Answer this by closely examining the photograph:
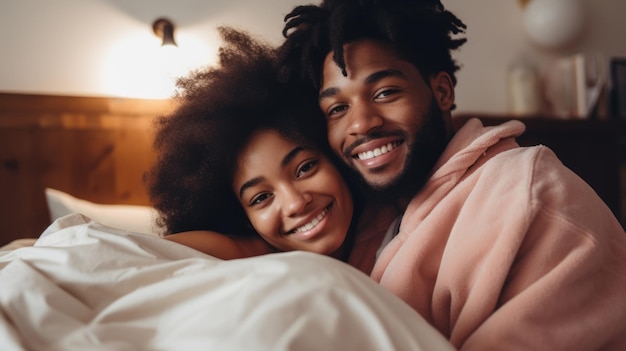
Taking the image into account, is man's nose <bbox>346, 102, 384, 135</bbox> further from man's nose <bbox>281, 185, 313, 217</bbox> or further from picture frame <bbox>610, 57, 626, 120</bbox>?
picture frame <bbox>610, 57, 626, 120</bbox>

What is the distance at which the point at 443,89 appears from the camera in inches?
46.4

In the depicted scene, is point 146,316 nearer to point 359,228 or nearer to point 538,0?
point 359,228

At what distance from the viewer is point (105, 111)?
78.0 inches

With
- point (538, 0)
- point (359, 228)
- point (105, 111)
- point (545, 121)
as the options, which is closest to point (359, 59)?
point (359, 228)

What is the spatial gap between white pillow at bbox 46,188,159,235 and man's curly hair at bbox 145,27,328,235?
38 cm

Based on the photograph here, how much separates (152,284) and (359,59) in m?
0.62

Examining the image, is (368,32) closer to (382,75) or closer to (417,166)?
(382,75)

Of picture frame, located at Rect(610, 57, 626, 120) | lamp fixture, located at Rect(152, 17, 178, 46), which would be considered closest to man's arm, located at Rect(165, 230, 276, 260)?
lamp fixture, located at Rect(152, 17, 178, 46)

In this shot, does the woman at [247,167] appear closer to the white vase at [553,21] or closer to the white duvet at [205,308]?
the white duvet at [205,308]

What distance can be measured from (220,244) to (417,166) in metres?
0.40

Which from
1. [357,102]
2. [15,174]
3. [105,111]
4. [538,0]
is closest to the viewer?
[357,102]

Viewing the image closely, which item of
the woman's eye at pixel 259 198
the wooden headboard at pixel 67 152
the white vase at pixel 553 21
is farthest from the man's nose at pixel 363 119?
the white vase at pixel 553 21

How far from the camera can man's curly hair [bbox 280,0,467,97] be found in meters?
1.07

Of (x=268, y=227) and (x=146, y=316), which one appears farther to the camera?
(x=268, y=227)
